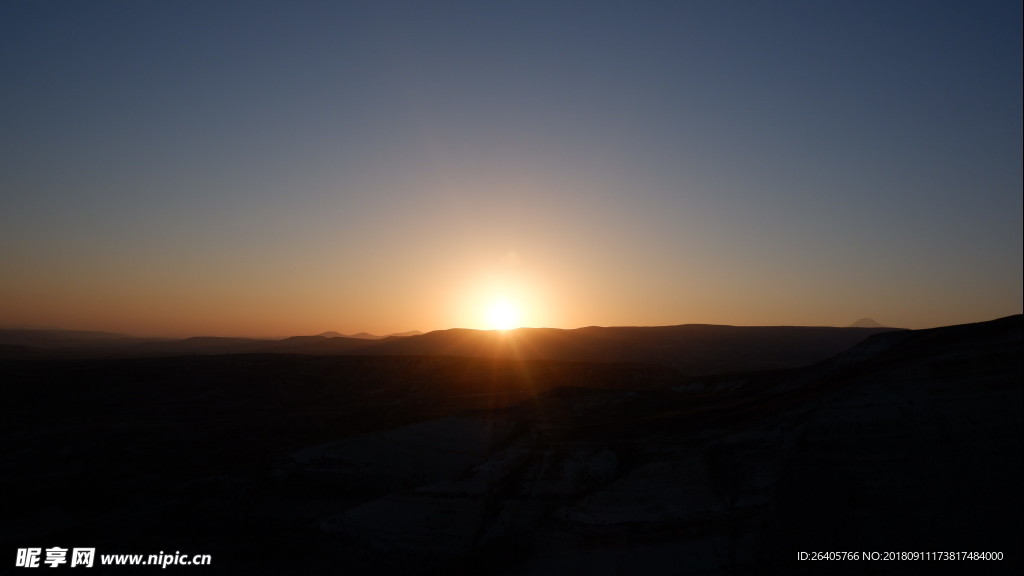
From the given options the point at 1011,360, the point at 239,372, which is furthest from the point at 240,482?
the point at 239,372

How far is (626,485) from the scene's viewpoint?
745 inches

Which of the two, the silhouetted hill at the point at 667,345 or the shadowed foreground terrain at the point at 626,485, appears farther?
the silhouetted hill at the point at 667,345

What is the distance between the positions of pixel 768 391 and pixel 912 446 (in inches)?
510

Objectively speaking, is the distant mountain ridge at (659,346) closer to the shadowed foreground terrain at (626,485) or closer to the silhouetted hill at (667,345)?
the silhouetted hill at (667,345)

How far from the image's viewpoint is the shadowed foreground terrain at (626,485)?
50.8 feet

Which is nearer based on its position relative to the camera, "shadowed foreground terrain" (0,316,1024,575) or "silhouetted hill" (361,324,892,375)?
"shadowed foreground terrain" (0,316,1024,575)

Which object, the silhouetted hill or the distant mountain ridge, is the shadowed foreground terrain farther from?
the silhouetted hill

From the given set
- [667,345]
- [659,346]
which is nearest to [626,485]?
[659,346]

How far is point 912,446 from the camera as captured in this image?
645 inches

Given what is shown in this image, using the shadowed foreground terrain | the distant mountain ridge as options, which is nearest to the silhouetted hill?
the distant mountain ridge

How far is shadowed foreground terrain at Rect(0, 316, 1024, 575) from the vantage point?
609 inches

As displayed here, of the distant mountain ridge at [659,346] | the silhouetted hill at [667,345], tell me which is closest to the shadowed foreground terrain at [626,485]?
the distant mountain ridge at [659,346]

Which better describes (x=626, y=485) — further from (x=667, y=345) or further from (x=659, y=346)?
(x=667, y=345)

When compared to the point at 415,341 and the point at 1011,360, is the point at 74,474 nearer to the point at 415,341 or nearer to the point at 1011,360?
the point at 1011,360
